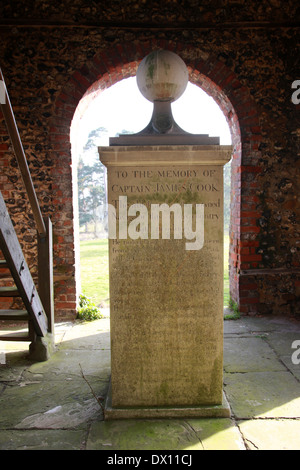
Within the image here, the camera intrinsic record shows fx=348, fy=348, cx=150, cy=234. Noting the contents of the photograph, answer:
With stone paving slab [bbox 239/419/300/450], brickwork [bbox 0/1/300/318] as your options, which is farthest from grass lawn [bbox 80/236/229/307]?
stone paving slab [bbox 239/419/300/450]

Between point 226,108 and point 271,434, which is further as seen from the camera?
point 226,108

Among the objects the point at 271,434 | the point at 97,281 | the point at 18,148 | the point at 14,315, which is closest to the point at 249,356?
the point at 271,434

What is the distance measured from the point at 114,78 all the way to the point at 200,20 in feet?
4.04

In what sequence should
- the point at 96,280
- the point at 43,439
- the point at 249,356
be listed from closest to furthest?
the point at 43,439
the point at 249,356
the point at 96,280

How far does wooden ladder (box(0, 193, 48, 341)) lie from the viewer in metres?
2.62

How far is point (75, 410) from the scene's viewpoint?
2.36 m

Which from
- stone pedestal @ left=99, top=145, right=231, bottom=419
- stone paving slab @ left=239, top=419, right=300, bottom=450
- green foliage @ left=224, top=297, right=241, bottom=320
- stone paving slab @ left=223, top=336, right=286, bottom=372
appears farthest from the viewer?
green foliage @ left=224, top=297, right=241, bottom=320

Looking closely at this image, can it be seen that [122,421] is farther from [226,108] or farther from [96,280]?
[96,280]

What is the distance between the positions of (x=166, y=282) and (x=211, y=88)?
10.4ft

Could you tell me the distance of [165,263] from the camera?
2.20 meters

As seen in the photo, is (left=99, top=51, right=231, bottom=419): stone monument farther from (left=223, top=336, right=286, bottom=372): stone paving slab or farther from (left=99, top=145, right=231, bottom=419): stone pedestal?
(left=223, top=336, right=286, bottom=372): stone paving slab

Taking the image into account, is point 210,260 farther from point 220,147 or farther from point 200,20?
point 200,20

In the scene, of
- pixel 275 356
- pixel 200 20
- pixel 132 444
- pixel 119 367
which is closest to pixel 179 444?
pixel 132 444

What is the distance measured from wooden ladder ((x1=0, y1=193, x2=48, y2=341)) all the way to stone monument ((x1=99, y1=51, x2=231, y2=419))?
95 cm
